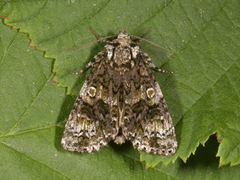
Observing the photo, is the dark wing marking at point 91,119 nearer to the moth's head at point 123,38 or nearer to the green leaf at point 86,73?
the green leaf at point 86,73

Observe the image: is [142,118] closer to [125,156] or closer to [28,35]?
[125,156]

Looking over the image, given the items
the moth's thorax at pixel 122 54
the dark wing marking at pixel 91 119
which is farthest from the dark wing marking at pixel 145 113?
the dark wing marking at pixel 91 119

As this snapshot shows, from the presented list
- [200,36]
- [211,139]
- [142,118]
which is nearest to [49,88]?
[142,118]

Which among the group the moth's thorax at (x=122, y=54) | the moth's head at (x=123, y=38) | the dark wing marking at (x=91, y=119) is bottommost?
the dark wing marking at (x=91, y=119)

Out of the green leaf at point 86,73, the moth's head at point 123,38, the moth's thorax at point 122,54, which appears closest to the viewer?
the green leaf at point 86,73

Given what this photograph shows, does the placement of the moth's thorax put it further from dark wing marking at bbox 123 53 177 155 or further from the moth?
dark wing marking at bbox 123 53 177 155

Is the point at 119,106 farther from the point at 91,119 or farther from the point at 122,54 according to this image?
the point at 122,54

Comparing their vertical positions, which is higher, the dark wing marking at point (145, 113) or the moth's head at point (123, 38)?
the moth's head at point (123, 38)

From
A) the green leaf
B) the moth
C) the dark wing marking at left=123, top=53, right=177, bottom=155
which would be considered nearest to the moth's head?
the moth
